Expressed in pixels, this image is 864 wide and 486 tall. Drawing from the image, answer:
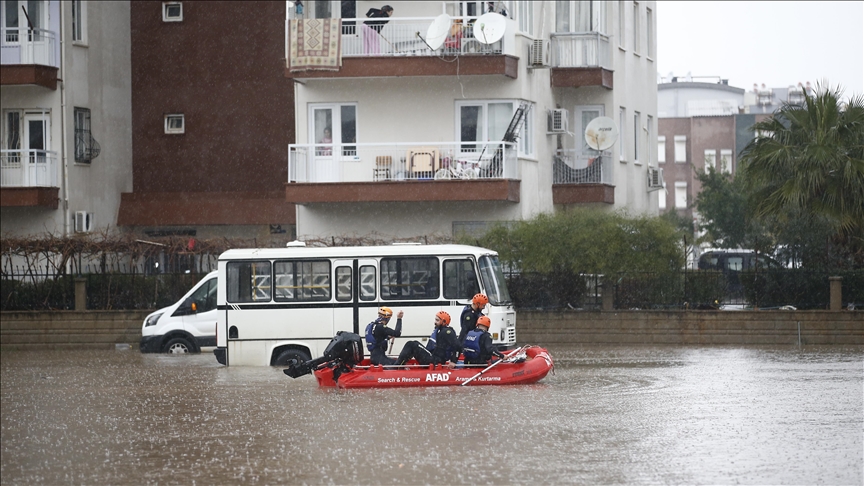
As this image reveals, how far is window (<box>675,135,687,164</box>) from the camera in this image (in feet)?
265

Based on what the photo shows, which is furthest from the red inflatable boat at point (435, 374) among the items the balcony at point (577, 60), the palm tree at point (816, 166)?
the balcony at point (577, 60)

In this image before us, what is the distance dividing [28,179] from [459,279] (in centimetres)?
1801

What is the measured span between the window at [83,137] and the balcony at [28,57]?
152 cm

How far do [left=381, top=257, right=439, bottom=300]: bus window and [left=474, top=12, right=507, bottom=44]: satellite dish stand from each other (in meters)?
11.1

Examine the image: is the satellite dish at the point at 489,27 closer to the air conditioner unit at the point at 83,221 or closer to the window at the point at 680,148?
the air conditioner unit at the point at 83,221

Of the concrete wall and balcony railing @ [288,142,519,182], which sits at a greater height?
balcony railing @ [288,142,519,182]

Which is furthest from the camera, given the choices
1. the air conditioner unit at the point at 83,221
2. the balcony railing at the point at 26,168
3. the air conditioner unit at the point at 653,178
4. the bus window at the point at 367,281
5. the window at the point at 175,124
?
the air conditioner unit at the point at 653,178

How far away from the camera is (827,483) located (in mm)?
11031

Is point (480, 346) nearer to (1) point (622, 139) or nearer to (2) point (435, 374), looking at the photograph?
(2) point (435, 374)

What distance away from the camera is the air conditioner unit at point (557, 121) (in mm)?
35906

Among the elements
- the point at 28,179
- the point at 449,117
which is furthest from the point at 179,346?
the point at 28,179

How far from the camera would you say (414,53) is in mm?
33969

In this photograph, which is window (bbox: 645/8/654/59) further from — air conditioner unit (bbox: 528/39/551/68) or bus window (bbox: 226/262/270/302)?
bus window (bbox: 226/262/270/302)

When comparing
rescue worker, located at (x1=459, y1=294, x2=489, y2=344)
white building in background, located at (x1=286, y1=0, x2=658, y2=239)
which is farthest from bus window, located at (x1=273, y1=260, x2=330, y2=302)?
white building in background, located at (x1=286, y1=0, x2=658, y2=239)
